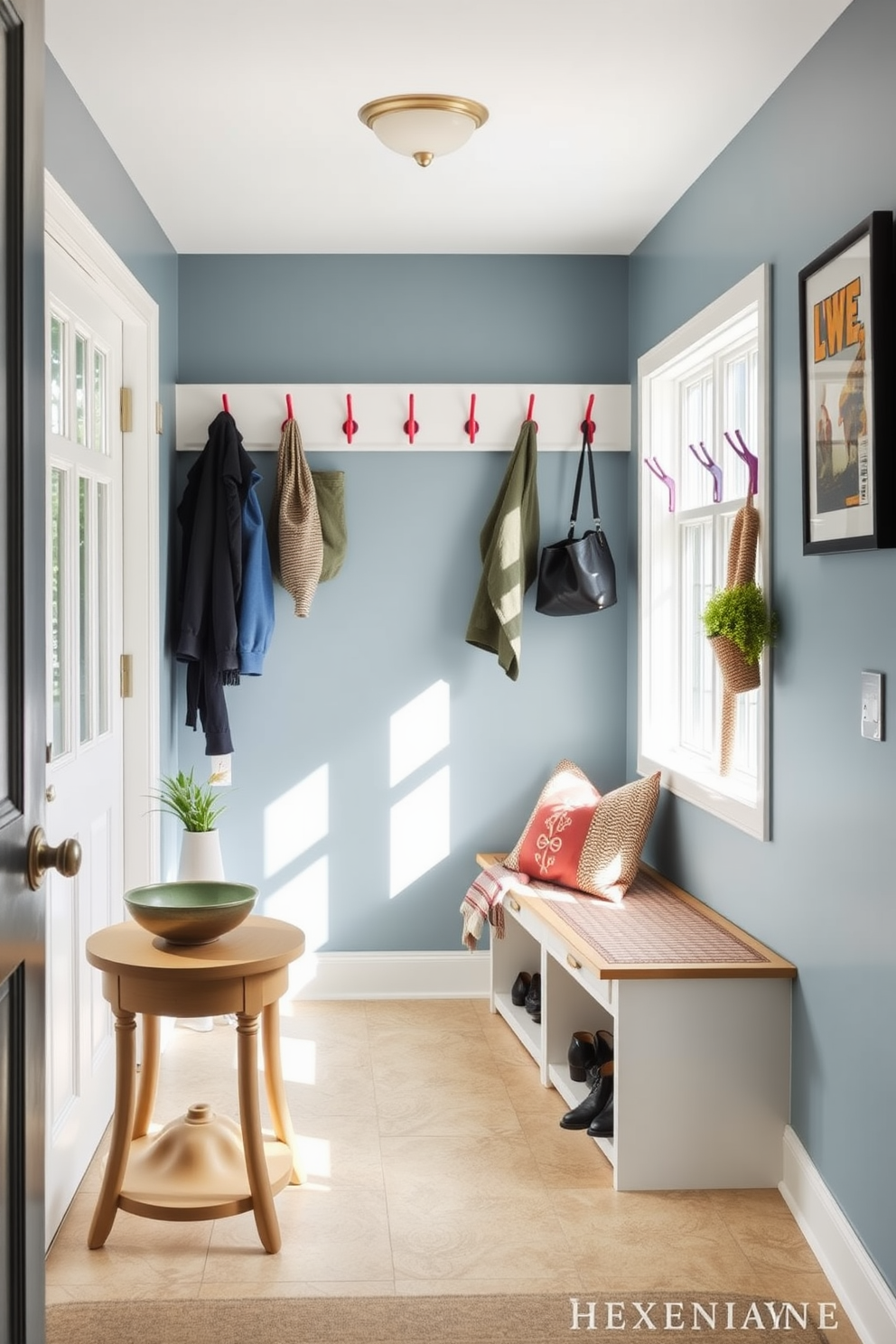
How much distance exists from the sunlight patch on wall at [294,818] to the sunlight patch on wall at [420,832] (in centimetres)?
26

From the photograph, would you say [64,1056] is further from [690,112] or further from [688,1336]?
[690,112]

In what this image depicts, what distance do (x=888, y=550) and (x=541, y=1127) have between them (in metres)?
1.76

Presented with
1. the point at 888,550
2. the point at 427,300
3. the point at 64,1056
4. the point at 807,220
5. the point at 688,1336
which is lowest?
the point at 688,1336

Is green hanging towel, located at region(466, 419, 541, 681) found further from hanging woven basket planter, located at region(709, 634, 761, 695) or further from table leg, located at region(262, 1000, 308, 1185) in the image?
table leg, located at region(262, 1000, 308, 1185)

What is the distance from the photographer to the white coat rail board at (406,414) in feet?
13.0

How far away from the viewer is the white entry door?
2652 mm

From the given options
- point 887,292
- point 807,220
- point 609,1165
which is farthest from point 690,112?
point 609,1165

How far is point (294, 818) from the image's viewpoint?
4070 millimetres

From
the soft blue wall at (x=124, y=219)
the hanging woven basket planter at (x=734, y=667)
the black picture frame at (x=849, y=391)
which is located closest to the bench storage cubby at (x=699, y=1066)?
the hanging woven basket planter at (x=734, y=667)

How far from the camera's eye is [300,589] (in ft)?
12.8

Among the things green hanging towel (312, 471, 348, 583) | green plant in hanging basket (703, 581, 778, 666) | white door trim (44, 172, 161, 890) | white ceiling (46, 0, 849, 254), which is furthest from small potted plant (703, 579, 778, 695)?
white door trim (44, 172, 161, 890)

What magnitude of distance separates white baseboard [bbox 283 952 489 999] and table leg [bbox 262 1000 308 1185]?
4.29ft

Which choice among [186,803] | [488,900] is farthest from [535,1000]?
[186,803]

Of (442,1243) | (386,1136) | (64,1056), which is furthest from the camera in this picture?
(386,1136)
